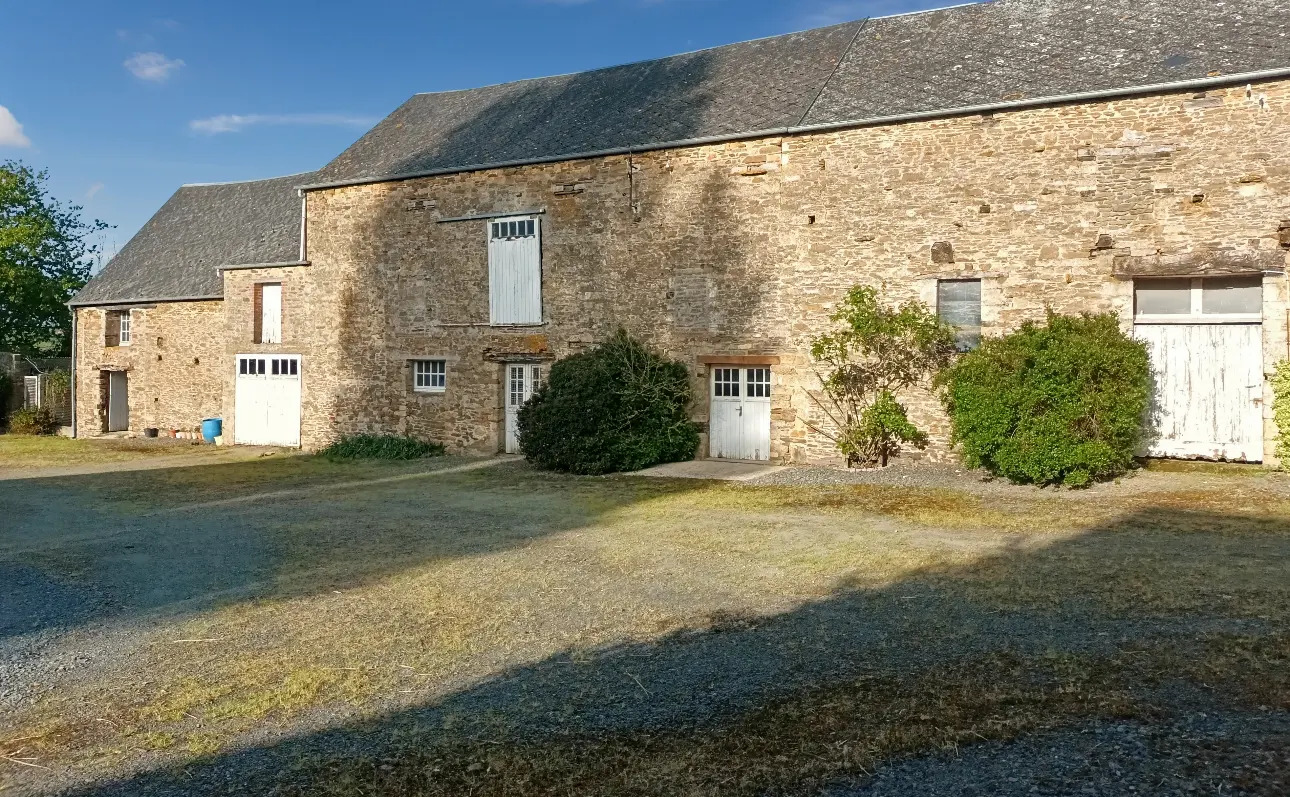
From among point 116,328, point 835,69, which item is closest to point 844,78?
point 835,69

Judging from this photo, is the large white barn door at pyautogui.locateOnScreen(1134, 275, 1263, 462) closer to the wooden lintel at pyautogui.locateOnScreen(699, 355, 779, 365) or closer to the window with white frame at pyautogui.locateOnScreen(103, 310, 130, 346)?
the wooden lintel at pyautogui.locateOnScreen(699, 355, 779, 365)

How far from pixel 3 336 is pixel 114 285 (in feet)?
27.7

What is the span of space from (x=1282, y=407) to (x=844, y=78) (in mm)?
7949

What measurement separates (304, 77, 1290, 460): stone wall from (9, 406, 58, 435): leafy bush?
996cm

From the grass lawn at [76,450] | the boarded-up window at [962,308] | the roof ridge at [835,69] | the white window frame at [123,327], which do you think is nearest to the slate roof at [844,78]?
the roof ridge at [835,69]

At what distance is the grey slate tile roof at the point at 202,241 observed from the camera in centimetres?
2191

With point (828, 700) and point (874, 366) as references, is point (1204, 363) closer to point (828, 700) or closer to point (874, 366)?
point (874, 366)

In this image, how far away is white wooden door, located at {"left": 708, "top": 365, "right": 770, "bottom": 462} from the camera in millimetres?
15195

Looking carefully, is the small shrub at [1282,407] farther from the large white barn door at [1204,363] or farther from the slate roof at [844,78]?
the slate roof at [844,78]

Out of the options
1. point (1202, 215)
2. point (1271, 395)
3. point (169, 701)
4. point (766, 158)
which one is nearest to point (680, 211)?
point (766, 158)

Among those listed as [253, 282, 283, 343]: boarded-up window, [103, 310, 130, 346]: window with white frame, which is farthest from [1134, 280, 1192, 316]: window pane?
[103, 310, 130, 346]: window with white frame

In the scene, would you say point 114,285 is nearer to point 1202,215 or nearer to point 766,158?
point 766,158

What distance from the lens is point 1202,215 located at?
11.9 metres

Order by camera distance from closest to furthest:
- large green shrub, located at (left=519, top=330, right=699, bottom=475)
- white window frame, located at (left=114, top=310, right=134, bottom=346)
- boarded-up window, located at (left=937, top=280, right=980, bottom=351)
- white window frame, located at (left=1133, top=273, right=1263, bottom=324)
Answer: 1. white window frame, located at (left=1133, top=273, right=1263, bottom=324)
2. boarded-up window, located at (left=937, top=280, right=980, bottom=351)
3. large green shrub, located at (left=519, top=330, right=699, bottom=475)
4. white window frame, located at (left=114, top=310, right=134, bottom=346)
